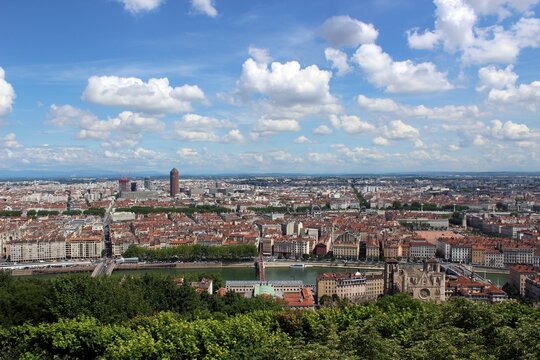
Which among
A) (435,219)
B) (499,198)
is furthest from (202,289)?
(499,198)

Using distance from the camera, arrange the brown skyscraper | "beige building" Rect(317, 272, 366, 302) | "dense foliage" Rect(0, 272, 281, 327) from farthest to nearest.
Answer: the brown skyscraper, "beige building" Rect(317, 272, 366, 302), "dense foliage" Rect(0, 272, 281, 327)

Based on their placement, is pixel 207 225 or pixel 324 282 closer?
pixel 324 282

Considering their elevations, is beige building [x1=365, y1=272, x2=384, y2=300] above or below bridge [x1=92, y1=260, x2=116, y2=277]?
above

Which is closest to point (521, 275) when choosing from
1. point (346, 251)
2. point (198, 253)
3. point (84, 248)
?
point (346, 251)

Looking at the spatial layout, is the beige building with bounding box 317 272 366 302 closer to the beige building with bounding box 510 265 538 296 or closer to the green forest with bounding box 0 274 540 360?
the beige building with bounding box 510 265 538 296

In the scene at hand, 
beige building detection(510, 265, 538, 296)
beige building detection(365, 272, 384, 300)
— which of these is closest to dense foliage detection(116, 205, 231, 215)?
beige building detection(365, 272, 384, 300)

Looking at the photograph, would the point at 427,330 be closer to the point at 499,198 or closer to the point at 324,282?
the point at 324,282

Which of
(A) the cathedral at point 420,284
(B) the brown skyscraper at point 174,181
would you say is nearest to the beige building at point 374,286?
(A) the cathedral at point 420,284
